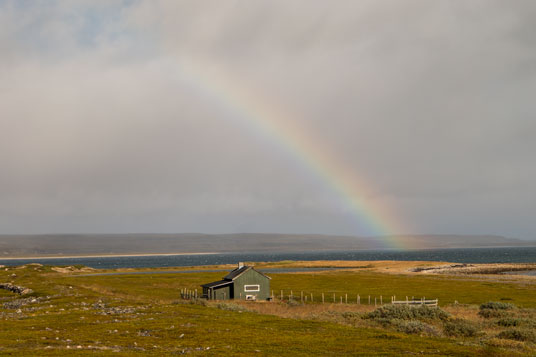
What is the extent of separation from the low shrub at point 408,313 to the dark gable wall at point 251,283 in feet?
99.8

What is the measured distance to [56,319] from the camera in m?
46.5

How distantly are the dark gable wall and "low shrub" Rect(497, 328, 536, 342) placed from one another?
45190 mm

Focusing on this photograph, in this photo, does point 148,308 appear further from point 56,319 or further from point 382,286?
point 382,286

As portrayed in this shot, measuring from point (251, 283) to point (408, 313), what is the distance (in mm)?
33766

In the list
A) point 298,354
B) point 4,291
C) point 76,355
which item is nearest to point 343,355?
point 298,354

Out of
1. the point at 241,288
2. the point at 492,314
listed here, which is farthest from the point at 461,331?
the point at 241,288

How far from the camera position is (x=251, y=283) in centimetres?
7925

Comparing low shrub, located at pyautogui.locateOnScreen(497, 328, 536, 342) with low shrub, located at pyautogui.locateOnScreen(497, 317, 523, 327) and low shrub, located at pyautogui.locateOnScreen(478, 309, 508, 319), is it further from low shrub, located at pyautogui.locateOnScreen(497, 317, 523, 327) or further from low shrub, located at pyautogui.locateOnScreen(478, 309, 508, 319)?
low shrub, located at pyautogui.locateOnScreen(478, 309, 508, 319)

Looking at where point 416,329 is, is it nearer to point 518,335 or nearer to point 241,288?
point 518,335

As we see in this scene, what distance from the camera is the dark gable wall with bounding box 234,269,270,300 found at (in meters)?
78.4

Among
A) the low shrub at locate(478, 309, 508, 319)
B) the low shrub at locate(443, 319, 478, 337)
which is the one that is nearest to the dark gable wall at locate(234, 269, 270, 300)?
the low shrub at locate(478, 309, 508, 319)

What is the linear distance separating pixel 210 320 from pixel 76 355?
19.9m

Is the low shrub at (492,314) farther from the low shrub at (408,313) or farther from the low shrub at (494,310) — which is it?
the low shrub at (408,313)

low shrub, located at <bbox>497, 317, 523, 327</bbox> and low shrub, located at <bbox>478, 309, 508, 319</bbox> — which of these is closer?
low shrub, located at <bbox>497, 317, 523, 327</bbox>
